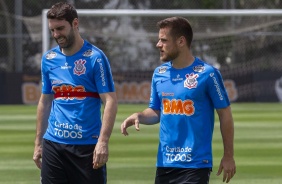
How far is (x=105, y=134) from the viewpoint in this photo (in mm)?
7414

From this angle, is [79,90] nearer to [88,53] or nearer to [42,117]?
[88,53]

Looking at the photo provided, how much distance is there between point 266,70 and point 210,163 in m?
32.0

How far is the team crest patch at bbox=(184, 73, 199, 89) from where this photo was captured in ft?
23.6

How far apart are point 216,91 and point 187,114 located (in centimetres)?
28

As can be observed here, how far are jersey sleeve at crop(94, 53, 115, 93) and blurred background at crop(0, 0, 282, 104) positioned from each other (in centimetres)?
2455

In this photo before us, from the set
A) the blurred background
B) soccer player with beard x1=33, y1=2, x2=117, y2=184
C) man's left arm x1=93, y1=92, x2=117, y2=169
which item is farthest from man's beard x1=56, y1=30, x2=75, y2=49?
the blurred background

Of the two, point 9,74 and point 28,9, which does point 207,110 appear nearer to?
point 9,74

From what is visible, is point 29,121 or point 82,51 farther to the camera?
point 29,121

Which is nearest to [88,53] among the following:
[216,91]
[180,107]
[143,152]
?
[180,107]

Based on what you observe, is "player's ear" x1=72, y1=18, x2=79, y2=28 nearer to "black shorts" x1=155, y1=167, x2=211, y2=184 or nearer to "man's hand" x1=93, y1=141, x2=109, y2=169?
"man's hand" x1=93, y1=141, x2=109, y2=169

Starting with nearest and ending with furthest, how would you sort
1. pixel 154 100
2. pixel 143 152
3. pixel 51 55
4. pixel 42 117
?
1. pixel 154 100
2. pixel 51 55
3. pixel 42 117
4. pixel 143 152

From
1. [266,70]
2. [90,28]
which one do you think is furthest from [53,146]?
[266,70]

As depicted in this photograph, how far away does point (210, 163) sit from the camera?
7.30 m

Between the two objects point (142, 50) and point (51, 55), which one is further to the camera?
point (142, 50)
